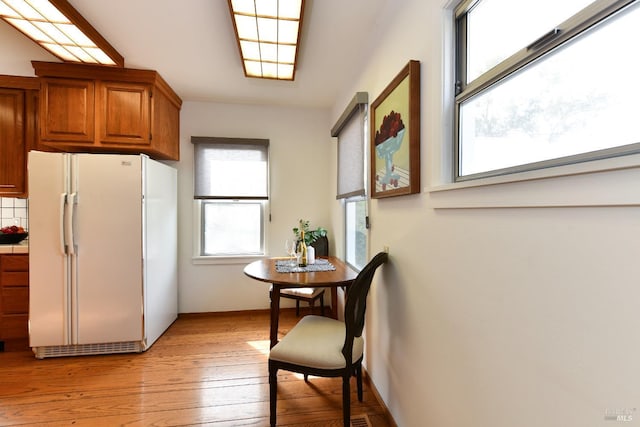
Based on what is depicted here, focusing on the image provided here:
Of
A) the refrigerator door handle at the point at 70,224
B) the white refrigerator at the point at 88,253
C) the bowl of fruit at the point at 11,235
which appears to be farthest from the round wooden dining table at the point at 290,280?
the bowl of fruit at the point at 11,235

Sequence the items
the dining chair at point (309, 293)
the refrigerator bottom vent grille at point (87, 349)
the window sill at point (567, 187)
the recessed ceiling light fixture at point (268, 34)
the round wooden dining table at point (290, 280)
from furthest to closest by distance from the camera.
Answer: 1. the dining chair at point (309, 293)
2. the refrigerator bottom vent grille at point (87, 349)
3. the round wooden dining table at point (290, 280)
4. the recessed ceiling light fixture at point (268, 34)
5. the window sill at point (567, 187)

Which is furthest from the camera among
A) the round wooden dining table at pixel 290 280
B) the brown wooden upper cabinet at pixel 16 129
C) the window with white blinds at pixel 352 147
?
the brown wooden upper cabinet at pixel 16 129

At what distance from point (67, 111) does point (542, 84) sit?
3.39 meters

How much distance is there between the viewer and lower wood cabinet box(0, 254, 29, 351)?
8.05ft

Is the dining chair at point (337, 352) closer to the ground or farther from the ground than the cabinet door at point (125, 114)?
closer to the ground

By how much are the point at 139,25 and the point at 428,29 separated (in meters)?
1.97

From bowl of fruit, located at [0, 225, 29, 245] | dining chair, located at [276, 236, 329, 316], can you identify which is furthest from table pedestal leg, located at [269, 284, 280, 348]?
bowl of fruit, located at [0, 225, 29, 245]

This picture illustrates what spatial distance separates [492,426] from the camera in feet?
2.91

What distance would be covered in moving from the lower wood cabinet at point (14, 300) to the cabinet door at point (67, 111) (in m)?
1.13

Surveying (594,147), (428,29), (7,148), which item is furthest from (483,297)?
(7,148)

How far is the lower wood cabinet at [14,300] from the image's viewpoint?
8.05 feet

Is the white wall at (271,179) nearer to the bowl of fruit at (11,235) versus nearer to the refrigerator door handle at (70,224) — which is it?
the refrigerator door handle at (70,224)

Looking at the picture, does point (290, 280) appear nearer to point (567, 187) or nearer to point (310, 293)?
point (310, 293)

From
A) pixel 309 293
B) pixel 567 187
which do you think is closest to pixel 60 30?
pixel 309 293
